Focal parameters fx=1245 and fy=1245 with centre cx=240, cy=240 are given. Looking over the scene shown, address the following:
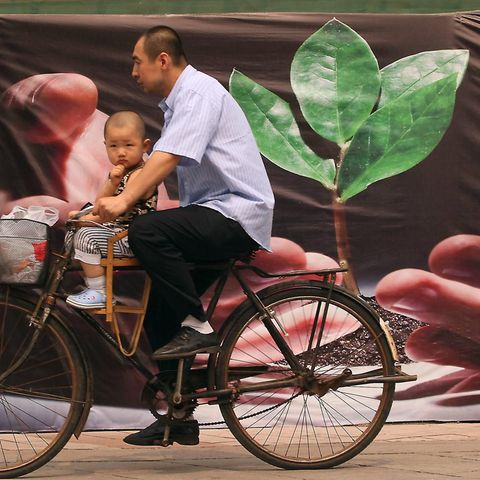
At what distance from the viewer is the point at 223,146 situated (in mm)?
5383

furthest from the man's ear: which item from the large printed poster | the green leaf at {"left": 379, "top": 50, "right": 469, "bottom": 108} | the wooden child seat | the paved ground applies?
the green leaf at {"left": 379, "top": 50, "right": 469, "bottom": 108}

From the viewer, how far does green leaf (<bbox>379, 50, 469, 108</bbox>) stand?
7.11 m

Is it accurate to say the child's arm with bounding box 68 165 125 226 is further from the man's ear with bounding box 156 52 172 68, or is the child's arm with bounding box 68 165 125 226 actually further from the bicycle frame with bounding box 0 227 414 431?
the man's ear with bounding box 156 52 172 68

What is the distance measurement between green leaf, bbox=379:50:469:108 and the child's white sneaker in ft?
8.11

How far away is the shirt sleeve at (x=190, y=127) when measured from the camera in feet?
17.1

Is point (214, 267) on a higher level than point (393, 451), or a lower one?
higher

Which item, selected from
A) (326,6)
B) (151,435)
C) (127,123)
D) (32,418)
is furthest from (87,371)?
(326,6)

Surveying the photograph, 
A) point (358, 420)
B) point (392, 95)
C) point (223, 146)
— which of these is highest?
point (392, 95)

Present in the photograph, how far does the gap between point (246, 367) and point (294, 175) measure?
182 cm

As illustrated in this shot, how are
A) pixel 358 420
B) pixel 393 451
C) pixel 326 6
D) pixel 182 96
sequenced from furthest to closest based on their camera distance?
pixel 326 6
pixel 358 420
pixel 393 451
pixel 182 96

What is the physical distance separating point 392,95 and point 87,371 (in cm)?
268

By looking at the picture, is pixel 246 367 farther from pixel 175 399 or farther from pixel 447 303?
pixel 447 303

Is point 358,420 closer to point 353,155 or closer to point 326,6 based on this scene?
point 353,155

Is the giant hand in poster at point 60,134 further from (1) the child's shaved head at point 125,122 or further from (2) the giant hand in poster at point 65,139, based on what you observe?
(1) the child's shaved head at point 125,122
